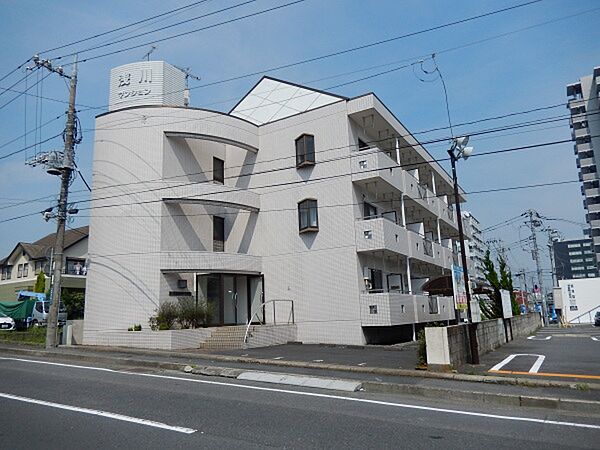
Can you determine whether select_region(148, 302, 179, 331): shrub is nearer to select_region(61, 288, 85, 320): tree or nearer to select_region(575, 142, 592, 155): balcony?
select_region(61, 288, 85, 320): tree

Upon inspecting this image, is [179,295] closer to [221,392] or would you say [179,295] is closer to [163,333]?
[163,333]

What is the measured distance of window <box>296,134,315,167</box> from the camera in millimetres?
21156

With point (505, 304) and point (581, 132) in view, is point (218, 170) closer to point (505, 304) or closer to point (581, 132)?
point (505, 304)

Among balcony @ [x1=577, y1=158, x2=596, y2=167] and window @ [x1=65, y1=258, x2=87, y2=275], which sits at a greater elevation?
balcony @ [x1=577, y1=158, x2=596, y2=167]

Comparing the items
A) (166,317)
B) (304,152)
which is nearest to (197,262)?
(166,317)

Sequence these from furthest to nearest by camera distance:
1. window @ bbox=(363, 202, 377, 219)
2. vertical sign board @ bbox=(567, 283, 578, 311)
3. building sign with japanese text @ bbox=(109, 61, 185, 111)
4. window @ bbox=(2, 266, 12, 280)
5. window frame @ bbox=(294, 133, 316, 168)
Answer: vertical sign board @ bbox=(567, 283, 578, 311)
window @ bbox=(2, 266, 12, 280)
building sign with japanese text @ bbox=(109, 61, 185, 111)
window @ bbox=(363, 202, 377, 219)
window frame @ bbox=(294, 133, 316, 168)

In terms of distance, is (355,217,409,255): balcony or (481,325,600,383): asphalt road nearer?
(481,325,600,383): asphalt road

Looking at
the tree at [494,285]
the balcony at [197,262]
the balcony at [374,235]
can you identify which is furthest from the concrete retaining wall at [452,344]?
the balcony at [197,262]

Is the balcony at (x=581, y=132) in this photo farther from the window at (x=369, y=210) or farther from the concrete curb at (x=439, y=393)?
the concrete curb at (x=439, y=393)

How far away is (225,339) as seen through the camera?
17.8 m

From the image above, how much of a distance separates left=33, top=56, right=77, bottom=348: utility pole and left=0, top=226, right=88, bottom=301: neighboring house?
21172 mm

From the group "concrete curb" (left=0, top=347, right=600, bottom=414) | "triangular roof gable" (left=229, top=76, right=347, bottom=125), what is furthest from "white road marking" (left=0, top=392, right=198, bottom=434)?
"triangular roof gable" (left=229, top=76, right=347, bottom=125)

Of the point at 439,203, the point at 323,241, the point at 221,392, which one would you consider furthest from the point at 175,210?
the point at 439,203

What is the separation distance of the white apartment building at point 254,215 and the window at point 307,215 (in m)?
0.06
